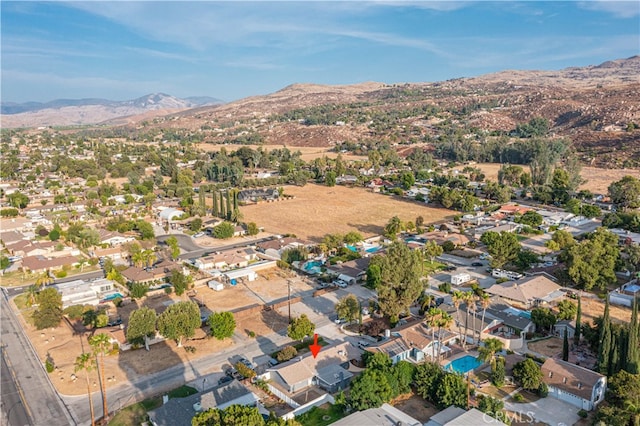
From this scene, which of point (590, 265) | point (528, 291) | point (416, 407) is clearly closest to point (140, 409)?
point (416, 407)

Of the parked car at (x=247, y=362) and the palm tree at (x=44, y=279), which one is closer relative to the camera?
the parked car at (x=247, y=362)

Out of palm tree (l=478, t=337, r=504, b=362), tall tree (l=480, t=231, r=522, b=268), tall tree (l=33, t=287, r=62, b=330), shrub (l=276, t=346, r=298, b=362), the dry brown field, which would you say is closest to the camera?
palm tree (l=478, t=337, r=504, b=362)

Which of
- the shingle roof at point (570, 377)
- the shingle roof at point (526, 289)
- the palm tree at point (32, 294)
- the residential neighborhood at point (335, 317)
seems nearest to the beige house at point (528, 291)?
the shingle roof at point (526, 289)

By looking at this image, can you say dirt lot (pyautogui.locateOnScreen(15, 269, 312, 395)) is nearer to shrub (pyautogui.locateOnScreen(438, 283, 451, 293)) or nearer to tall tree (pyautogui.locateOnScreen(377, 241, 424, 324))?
tall tree (pyautogui.locateOnScreen(377, 241, 424, 324))

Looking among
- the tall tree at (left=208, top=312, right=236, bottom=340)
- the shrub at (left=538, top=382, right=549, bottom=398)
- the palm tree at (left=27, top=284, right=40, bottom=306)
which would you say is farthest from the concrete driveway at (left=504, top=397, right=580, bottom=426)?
the palm tree at (left=27, top=284, right=40, bottom=306)

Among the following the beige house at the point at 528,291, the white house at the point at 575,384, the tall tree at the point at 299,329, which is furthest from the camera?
the beige house at the point at 528,291

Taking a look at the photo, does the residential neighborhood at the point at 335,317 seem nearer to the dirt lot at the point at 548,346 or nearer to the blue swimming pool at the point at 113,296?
the dirt lot at the point at 548,346
